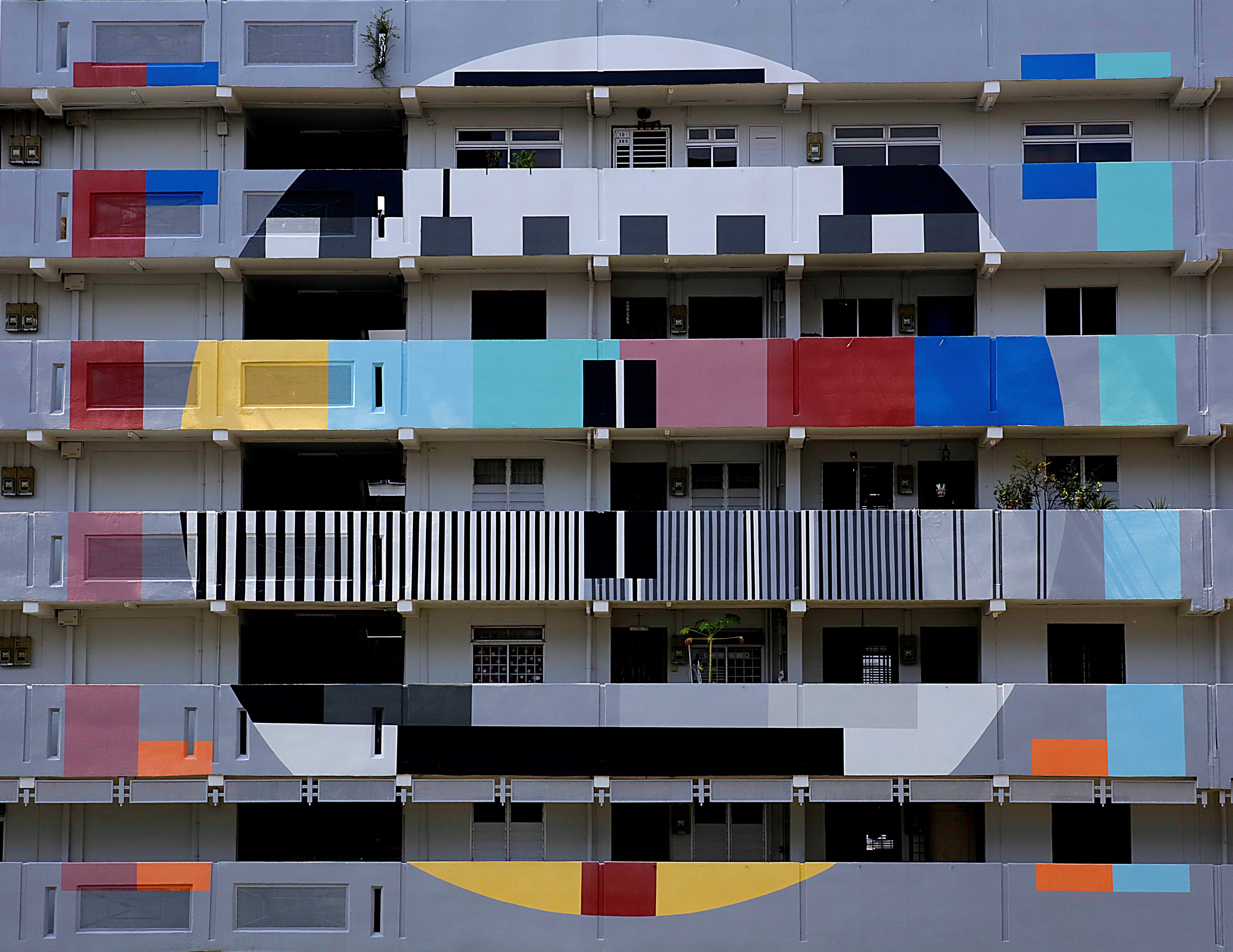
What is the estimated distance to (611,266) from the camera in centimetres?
2181

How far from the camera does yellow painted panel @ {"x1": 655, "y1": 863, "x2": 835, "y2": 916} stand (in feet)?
65.4

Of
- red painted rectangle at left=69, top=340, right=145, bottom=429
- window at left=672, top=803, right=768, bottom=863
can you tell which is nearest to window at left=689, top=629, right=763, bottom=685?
window at left=672, top=803, right=768, bottom=863

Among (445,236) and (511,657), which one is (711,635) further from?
(445,236)

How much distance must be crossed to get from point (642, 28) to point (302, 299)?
8.44 m

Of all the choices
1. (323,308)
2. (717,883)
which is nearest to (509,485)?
(323,308)

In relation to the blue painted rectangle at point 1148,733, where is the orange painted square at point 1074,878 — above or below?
below

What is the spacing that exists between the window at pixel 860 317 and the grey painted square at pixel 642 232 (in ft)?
11.5

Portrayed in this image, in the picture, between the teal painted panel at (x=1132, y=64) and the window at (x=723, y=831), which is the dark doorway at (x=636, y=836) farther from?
the teal painted panel at (x=1132, y=64)

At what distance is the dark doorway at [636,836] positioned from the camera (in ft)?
70.8

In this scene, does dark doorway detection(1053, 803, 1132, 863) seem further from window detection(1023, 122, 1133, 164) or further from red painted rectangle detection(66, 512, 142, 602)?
red painted rectangle detection(66, 512, 142, 602)

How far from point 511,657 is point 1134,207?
13693mm

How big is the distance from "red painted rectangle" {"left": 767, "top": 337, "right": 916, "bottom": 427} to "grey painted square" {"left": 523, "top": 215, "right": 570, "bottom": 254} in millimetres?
4146

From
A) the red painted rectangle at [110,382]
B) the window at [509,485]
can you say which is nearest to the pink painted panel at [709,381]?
the window at [509,485]

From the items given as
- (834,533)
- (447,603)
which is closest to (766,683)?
(834,533)
